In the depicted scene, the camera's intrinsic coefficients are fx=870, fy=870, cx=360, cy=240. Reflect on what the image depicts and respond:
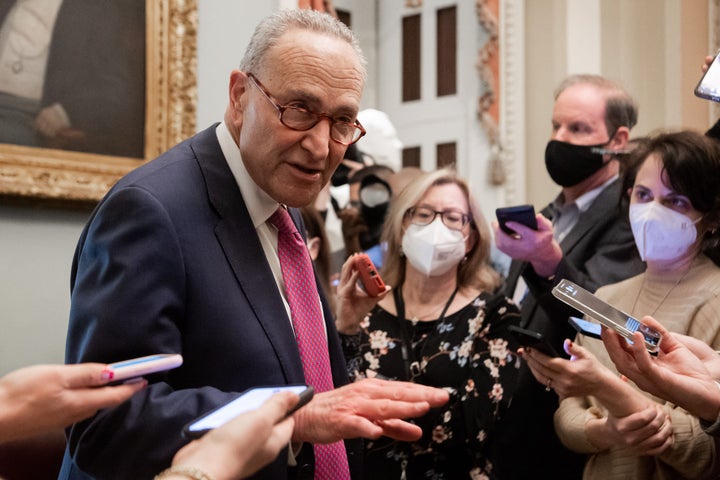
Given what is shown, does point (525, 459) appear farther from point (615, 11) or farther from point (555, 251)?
point (615, 11)

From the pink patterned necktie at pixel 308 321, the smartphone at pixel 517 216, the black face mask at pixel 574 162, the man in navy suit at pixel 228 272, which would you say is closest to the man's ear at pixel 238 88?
the man in navy suit at pixel 228 272

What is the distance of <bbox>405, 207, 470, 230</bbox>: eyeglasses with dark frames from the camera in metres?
3.52

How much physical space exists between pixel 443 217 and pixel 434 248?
18cm

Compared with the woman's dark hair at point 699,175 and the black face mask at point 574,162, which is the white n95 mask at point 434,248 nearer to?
the black face mask at point 574,162

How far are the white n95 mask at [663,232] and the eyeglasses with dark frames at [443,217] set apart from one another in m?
0.82

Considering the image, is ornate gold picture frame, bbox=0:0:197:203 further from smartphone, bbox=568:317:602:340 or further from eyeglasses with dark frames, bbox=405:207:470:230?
smartphone, bbox=568:317:602:340

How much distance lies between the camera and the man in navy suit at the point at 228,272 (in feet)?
5.69

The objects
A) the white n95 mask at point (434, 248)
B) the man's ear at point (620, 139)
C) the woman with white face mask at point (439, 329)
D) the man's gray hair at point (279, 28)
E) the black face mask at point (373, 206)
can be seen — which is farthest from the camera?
the black face mask at point (373, 206)

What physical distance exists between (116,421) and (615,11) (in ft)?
20.8

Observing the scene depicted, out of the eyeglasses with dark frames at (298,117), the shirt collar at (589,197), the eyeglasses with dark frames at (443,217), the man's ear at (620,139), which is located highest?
the eyeglasses with dark frames at (298,117)

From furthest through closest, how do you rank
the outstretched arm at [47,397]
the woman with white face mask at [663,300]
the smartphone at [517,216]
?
the smartphone at [517,216] → the woman with white face mask at [663,300] → the outstretched arm at [47,397]

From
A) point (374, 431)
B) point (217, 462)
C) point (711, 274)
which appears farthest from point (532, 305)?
point (217, 462)

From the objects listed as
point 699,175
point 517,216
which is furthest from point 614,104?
point 699,175

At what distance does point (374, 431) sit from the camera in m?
1.62
